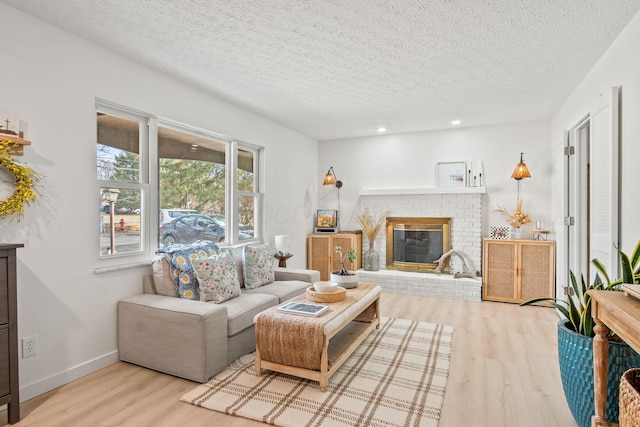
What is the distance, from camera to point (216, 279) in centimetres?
304

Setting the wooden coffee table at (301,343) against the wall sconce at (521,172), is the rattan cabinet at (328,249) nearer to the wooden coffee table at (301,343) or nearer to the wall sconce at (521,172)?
the wall sconce at (521,172)

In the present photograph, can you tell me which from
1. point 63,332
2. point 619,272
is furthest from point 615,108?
point 63,332

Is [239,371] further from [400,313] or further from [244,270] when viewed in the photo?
[400,313]

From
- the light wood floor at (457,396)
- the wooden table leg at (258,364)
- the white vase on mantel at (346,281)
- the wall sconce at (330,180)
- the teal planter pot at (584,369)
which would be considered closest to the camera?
the teal planter pot at (584,369)

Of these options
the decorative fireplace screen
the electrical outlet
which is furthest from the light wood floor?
the decorative fireplace screen

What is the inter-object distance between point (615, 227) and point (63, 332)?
3888 millimetres

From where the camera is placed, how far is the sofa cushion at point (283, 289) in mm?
3482

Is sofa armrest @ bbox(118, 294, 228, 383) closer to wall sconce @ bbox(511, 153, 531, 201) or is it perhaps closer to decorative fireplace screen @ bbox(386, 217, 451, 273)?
decorative fireplace screen @ bbox(386, 217, 451, 273)

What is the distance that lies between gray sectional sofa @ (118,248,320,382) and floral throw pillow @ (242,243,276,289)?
0.59m

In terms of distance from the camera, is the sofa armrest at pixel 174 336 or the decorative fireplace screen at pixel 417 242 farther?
the decorative fireplace screen at pixel 417 242

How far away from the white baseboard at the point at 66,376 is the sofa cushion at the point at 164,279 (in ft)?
1.87

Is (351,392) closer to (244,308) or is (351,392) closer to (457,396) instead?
(457,396)

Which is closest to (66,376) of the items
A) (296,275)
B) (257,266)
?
(257,266)

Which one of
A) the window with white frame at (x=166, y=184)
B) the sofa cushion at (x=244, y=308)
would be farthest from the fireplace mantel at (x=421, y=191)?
the sofa cushion at (x=244, y=308)
